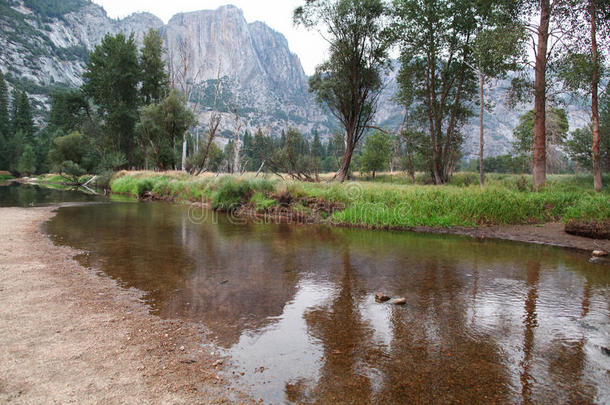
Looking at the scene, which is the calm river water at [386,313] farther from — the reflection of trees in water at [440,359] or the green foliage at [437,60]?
the green foliage at [437,60]

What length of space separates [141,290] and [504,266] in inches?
310

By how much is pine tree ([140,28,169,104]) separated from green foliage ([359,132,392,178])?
2810 centimetres

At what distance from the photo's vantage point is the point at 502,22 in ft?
58.9

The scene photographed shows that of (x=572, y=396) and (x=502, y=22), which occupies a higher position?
(x=502, y=22)

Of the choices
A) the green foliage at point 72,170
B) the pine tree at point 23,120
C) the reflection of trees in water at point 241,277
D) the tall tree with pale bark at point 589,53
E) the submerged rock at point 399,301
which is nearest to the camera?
the reflection of trees in water at point 241,277

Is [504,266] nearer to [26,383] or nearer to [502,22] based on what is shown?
[26,383]

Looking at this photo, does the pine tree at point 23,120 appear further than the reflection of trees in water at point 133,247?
Yes

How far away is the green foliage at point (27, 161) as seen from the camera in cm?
6519

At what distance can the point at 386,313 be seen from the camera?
510cm

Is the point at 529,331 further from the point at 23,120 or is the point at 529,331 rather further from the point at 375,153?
the point at 23,120

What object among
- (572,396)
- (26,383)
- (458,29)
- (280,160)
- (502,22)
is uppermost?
(458,29)

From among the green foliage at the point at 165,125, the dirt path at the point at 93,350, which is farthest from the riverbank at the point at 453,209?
the green foliage at the point at 165,125

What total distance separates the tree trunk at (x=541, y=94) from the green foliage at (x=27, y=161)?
79764mm

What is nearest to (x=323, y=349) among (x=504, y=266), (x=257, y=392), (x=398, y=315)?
(x=257, y=392)
